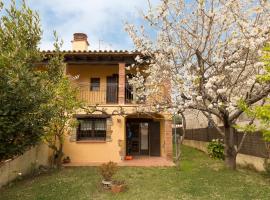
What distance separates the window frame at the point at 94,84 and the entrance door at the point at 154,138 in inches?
165

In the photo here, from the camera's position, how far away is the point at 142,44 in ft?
40.1

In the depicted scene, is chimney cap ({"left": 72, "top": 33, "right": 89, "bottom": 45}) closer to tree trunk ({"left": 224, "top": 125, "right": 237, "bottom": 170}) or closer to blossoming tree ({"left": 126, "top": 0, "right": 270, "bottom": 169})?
blossoming tree ({"left": 126, "top": 0, "right": 270, "bottom": 169})

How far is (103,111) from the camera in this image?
51.6 feet

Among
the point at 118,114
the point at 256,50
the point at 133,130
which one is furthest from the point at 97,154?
the point at 256,50

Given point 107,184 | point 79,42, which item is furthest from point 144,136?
point 107,184

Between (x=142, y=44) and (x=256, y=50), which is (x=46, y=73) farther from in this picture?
(x=256, y=50)

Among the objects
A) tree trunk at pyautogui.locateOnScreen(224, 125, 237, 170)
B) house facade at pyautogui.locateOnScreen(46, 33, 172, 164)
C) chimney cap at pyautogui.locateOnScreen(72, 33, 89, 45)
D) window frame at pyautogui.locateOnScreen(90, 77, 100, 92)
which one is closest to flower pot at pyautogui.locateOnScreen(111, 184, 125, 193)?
tree trunk at pyautogui.locateOnScreen(224, 125, 237, 170)

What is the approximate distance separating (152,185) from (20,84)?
599cm

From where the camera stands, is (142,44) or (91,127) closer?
(142,44)

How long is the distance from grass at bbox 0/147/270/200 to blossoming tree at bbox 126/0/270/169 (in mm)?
1953

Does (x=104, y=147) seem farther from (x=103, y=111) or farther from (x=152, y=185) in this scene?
(x=152, y=185)

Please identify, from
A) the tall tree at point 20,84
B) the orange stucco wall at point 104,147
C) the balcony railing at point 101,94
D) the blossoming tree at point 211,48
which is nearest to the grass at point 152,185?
the blossoming tree at point 211,48

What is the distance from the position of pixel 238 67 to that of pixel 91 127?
30.7 feet

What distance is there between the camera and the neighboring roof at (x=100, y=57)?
1579 centimetres
